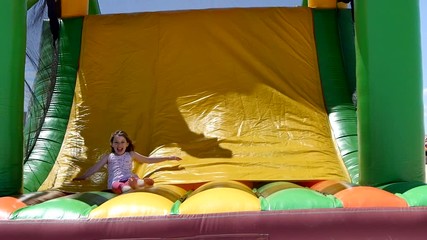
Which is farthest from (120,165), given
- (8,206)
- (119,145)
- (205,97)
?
(205,97)

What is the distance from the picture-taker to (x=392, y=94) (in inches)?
98.9

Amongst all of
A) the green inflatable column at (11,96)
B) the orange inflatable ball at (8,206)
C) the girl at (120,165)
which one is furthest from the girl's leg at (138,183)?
the orange inflatable ball at (8,206)

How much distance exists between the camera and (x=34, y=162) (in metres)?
3.36

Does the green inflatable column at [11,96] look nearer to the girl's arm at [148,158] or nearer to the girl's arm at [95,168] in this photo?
the girl's arm at [95,168]

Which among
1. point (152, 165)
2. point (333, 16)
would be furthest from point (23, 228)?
point (333, 16)

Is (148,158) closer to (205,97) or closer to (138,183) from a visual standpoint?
(138,183)

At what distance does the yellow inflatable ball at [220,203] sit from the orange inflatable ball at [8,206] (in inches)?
24.4

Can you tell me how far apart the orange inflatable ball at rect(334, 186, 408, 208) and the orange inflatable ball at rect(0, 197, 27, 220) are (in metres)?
1.20

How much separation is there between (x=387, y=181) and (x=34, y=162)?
6.86 feet

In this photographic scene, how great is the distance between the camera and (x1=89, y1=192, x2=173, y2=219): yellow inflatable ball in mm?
1906

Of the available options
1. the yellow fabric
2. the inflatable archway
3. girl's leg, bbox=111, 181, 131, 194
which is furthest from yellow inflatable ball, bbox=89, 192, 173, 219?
the yellow fabric

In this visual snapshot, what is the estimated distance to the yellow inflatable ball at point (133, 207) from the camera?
1906mm

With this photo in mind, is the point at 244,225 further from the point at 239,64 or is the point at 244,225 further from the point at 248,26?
the point at 248,26

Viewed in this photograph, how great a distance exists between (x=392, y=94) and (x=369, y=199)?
73 cm
